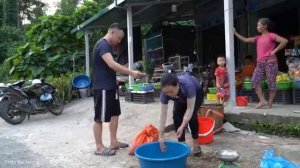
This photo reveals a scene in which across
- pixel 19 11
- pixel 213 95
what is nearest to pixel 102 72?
pixel 213 95

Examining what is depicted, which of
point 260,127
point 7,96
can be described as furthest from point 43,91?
point 260,127

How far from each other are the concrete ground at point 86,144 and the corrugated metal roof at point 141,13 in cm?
264

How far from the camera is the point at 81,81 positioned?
1263 cm

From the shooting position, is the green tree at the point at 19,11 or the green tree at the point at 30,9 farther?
the green tree at the point at 30,9

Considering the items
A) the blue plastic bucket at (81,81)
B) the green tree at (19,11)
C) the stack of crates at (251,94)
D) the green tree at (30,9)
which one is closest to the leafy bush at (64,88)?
the blue plastic bucket at (81,81)

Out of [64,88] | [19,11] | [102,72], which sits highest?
[19,11]

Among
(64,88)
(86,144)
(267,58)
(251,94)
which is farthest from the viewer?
(64,88)

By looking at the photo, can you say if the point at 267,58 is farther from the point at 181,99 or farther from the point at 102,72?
the point at 102,72

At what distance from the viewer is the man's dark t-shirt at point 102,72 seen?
522 cm

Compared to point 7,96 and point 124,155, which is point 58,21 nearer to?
point 7,96

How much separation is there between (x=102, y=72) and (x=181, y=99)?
131cm

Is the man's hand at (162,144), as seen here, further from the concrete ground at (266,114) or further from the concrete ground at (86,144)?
the concrete ground at (266,114)

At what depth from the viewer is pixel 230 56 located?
21.7ft

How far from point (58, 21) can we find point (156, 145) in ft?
40.2
